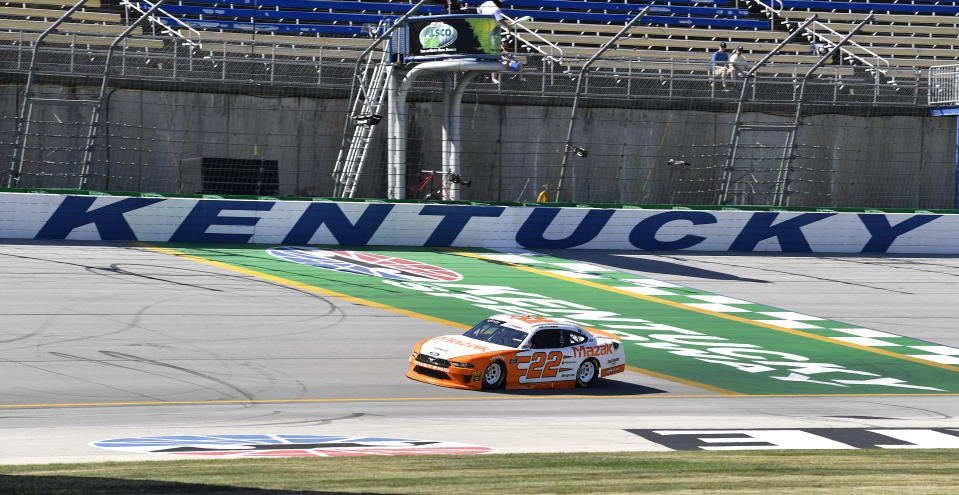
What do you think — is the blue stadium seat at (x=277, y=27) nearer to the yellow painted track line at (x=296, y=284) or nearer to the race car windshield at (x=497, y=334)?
the yellow painted track line at (x=296, y=284)

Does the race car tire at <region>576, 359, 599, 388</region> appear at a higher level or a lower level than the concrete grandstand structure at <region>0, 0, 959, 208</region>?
lower

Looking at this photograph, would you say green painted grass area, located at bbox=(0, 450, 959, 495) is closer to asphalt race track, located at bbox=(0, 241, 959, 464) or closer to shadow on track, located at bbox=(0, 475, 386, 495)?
shadow on track, located at bbox=(0, 475, 386, 495)

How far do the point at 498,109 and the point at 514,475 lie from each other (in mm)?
18844

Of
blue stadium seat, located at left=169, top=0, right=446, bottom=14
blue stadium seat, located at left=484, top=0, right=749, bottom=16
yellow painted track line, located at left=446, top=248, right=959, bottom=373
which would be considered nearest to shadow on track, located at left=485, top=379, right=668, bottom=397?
yellow painted track line, located at left=446, top=248, right=959, bottom=373

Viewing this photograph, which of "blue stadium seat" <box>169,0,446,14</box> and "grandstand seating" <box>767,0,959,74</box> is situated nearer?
"blue stadium seat" <box>169,0,446,14</box>

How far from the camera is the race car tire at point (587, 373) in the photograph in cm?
1468

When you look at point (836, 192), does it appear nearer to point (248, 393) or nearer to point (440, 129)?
point (440, 129)

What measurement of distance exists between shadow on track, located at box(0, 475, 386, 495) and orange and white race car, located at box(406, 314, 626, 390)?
6492mm

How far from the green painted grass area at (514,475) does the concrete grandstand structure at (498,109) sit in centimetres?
1520

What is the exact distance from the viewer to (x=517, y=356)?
→ 46.4 feet

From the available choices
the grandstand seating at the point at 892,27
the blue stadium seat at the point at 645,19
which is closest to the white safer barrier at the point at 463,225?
the grandstand seating at the point at 892,27

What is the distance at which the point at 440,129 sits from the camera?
26375 mm

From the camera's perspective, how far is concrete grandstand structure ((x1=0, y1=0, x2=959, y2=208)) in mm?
23641

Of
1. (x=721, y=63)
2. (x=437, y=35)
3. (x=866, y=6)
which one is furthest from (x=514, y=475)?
(x=866, y=6)
